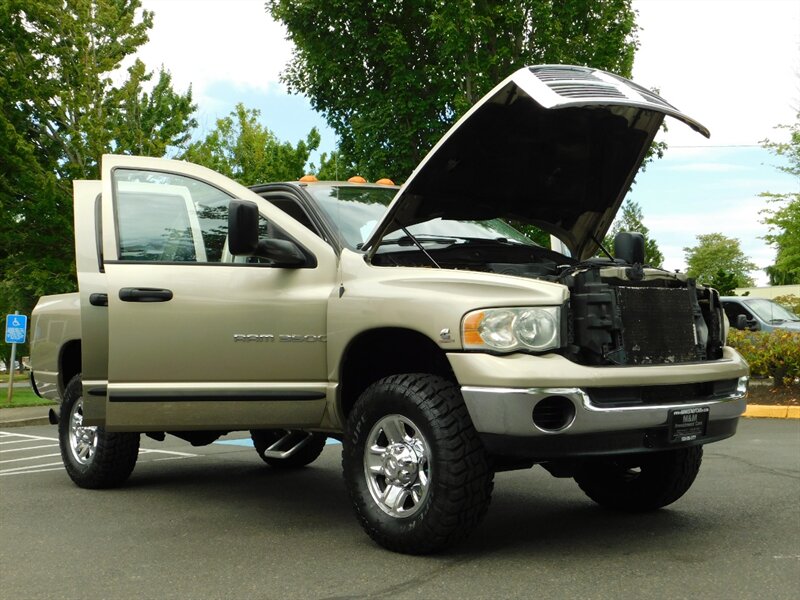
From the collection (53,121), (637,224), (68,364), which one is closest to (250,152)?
(53,121)

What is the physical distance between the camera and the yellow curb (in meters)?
11.9

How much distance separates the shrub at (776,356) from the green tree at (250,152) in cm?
1421

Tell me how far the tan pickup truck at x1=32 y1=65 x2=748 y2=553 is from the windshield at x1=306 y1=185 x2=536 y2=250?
18 millimetres

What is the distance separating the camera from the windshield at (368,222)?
550 cm

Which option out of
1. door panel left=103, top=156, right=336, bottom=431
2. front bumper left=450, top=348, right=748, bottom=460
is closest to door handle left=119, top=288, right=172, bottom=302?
door panel left=103, top=156, right=336, bottom=431

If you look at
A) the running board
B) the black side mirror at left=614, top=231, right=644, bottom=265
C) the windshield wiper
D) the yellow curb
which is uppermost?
the windshield wiper

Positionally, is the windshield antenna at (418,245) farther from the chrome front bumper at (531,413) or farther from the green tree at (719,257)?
the green tree at (719,257)

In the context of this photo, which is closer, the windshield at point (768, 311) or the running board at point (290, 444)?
the running board at point (290, 444)

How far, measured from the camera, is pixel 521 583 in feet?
13.4

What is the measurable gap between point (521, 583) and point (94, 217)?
368 centimetres

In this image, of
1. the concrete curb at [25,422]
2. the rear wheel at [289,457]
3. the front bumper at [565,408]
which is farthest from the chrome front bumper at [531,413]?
the concrete curb at [25,422]

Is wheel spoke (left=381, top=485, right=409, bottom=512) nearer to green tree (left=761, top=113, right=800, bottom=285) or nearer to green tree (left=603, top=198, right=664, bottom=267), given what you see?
green tree (left=761, top=113, right=800, bottom=285)

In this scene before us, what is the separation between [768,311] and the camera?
20.7 m

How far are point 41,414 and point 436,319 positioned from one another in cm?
1271
